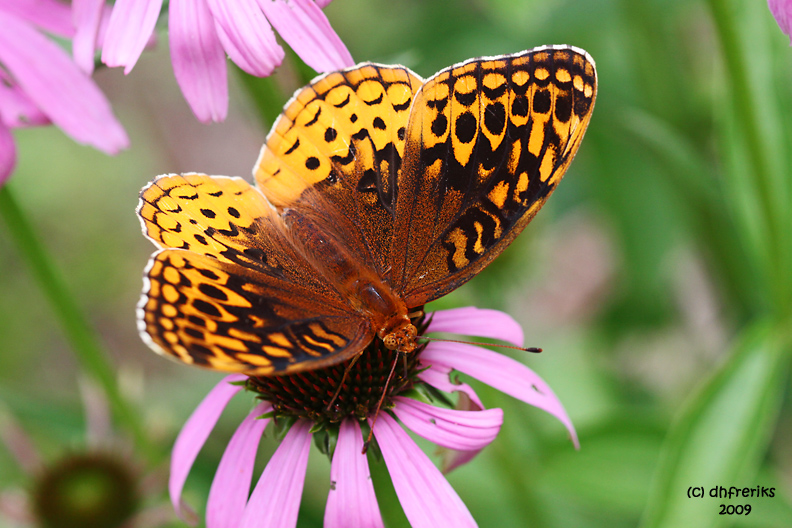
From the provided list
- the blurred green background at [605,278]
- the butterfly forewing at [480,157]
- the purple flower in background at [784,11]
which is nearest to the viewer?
the purple flower in background at [784,11]

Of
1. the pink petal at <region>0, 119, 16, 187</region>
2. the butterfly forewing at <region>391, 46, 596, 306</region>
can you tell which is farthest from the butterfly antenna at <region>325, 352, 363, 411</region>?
the pink petal at <region>0, 119, 16, 187</region>

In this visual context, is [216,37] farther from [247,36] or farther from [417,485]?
[417,485]

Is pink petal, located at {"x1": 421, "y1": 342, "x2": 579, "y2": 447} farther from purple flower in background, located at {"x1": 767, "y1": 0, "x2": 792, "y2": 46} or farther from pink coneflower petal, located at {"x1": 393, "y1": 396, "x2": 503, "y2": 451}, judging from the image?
purple flower in background, located at {"x1": 767, "y1": 0, "x2": 792, "y2": 46}

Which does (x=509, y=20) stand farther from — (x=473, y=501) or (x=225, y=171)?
(x=225, y=171)

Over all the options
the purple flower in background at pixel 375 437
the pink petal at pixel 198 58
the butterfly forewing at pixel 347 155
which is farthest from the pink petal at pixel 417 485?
the pink petal at pixel 198 58

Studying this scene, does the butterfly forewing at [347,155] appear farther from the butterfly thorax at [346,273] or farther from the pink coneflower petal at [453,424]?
the pink coneflower petal at [453,424]

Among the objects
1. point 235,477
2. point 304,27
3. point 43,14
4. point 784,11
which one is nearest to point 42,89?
point 43,14

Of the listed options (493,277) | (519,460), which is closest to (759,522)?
(519,460)
